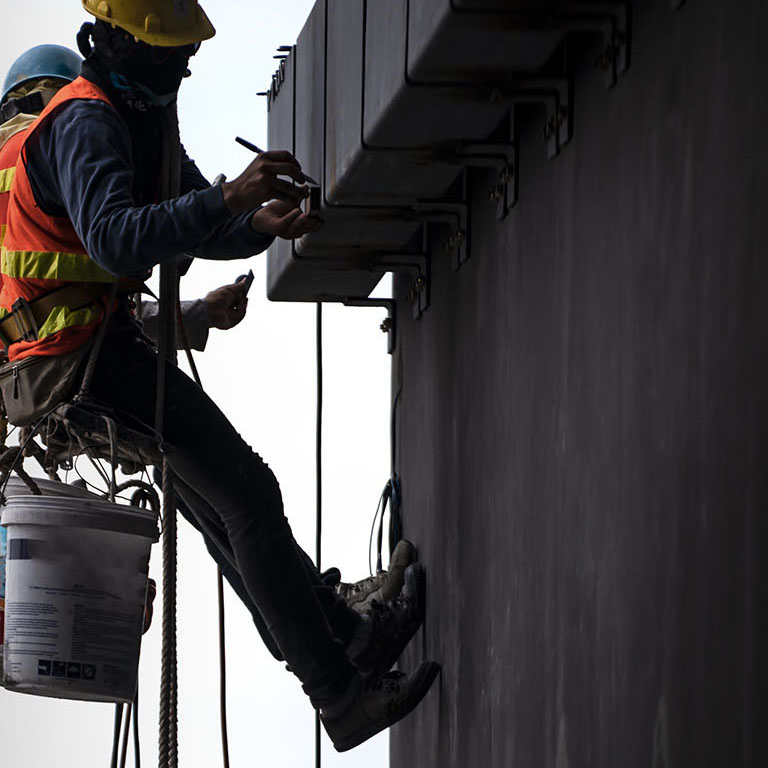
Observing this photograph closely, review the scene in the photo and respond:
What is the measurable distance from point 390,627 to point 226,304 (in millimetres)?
1423

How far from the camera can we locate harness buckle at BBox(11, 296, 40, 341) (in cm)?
511

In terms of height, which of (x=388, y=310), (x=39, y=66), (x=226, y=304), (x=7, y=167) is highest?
(x=39, y=66)

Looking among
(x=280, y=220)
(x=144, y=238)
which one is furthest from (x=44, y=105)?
(x=144, y=238)

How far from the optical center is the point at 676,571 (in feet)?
10.1

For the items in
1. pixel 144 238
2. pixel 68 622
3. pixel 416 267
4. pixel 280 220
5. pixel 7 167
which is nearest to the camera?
pixel 68 622

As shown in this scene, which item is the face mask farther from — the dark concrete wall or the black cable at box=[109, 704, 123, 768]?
the black cable at box=[109, 704, 123, 768]

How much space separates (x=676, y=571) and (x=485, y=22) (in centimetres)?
138

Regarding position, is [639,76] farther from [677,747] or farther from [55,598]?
[55,598]

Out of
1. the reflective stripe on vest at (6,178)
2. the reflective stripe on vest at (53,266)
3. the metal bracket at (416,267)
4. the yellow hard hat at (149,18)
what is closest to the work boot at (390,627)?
the metal bracket at (416,267)

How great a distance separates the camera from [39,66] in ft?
19.9

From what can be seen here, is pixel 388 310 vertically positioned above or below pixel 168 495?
above

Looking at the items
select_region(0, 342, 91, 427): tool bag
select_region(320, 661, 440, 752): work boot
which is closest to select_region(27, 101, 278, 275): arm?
select_region(0, 342, 91, 427): tool bag

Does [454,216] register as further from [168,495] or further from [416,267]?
[168,495]

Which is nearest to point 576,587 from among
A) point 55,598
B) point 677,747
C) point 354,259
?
point 677,747
